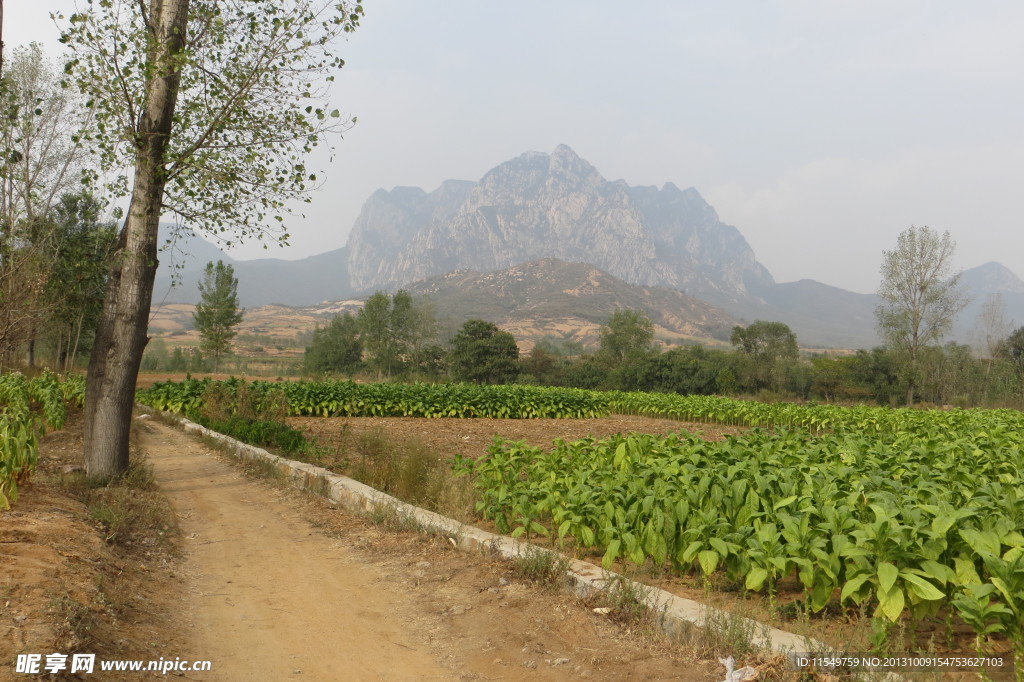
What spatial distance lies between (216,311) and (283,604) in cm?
4600

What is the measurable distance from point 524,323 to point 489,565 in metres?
123

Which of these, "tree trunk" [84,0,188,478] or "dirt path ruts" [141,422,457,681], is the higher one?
"tree trunk" [84,0,188,478]

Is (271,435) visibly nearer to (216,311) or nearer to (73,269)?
(73,269)

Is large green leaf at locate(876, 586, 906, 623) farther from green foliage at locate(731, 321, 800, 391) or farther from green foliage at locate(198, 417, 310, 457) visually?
green foliage at locate(731, 321, 800, 391)

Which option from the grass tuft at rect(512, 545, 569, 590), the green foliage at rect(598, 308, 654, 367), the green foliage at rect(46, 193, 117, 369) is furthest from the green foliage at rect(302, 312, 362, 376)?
the grass tuft at rect(512, 545, 569, 590)

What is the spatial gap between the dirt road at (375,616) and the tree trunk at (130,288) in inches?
82.5

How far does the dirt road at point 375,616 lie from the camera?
3650 mm

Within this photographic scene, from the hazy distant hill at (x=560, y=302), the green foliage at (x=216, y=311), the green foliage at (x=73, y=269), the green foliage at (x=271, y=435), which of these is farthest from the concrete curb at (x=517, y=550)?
the hazy distant hill at (x=560, y=302)

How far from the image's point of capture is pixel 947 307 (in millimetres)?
45188

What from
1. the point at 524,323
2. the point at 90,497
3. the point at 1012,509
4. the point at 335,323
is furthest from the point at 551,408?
the point at 524,323

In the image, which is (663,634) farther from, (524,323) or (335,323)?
(524,323)

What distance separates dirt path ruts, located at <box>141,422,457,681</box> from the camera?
3703 millimetres

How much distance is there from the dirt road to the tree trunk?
6.87 ft

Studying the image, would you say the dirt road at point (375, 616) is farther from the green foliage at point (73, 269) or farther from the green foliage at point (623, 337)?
the green foliage at point (623, 337)
